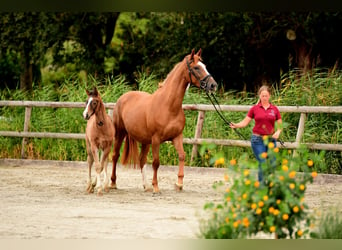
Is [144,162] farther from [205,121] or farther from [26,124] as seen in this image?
[26,124]

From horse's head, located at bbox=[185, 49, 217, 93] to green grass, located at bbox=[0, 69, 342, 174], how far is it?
2015mm

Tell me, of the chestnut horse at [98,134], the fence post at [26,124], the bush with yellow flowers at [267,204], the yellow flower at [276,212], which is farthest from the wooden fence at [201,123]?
the yellow flower at [276,212]

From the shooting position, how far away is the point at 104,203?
9594 mm

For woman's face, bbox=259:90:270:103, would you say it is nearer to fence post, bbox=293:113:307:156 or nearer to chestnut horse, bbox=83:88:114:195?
chestnut horse, bbox=83:88:114:195

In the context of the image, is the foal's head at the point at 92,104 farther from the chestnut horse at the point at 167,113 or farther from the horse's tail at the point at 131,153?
the horse's tail at the point at 131,153

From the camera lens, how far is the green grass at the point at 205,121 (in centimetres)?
1331

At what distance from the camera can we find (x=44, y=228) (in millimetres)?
7227

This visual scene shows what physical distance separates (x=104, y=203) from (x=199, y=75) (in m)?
2.37

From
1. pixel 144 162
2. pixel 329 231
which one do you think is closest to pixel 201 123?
pixel 144 162

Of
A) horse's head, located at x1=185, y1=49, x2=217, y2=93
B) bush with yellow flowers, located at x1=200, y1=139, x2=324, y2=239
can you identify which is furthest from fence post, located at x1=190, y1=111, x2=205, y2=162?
bush with yellow flowers, located at x1=200, y1=139, x2=324, y2=239

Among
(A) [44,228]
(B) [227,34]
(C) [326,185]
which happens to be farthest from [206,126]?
(B) [227,34]

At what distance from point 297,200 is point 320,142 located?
8.34m
